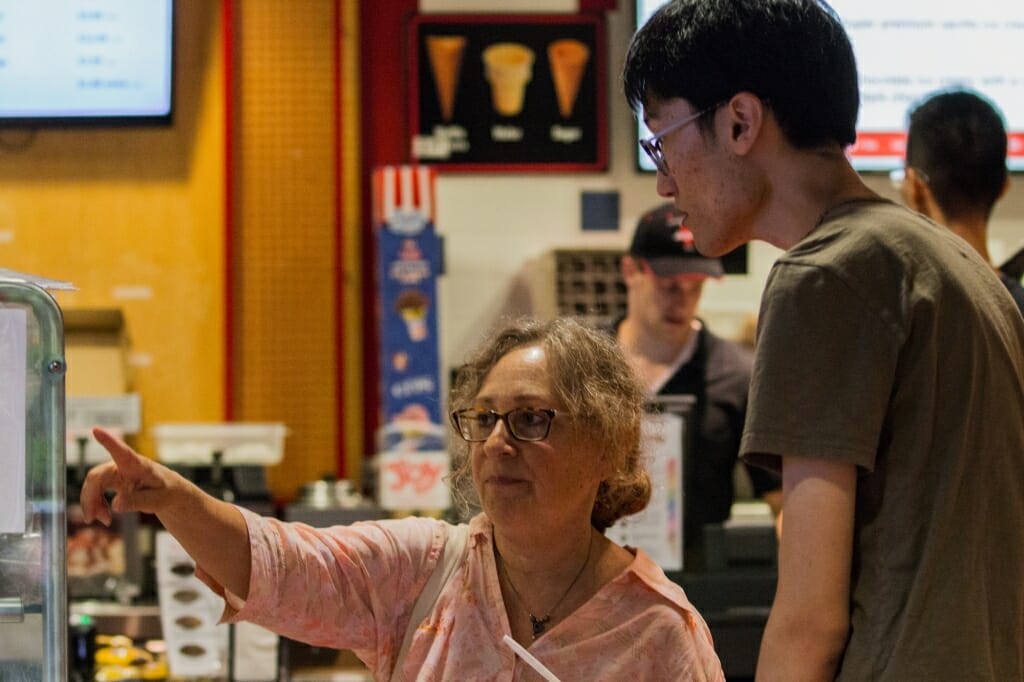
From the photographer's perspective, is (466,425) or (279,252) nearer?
(466,425)

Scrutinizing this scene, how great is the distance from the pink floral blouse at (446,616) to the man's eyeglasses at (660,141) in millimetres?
610

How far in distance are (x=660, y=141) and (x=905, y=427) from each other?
0.42 metres

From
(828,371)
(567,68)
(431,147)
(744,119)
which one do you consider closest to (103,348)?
(431,147)

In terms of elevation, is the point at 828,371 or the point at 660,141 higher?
the point at 660,141

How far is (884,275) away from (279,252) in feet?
9.92

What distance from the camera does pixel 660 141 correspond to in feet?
4.91

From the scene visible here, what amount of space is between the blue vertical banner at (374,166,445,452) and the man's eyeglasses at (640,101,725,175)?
233cm

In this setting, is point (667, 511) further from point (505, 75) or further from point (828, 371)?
point (828, 371)

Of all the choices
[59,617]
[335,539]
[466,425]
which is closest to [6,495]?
[59,617]

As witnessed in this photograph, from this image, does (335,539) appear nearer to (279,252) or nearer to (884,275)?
(884,275)

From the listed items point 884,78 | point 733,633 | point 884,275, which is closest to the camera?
point 884,275

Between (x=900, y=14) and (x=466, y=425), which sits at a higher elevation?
(x=900, y=14)

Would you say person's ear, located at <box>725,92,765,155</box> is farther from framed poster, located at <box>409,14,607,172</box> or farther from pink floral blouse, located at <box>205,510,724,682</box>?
framed poster, located at <box>409,14,607,172</box>

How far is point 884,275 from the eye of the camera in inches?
50.8
